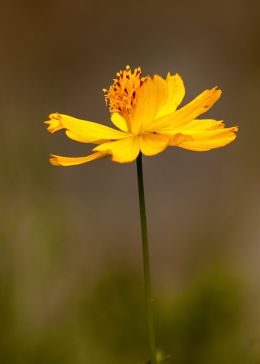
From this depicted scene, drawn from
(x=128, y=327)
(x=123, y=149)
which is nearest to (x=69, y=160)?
(x=123, y=149)

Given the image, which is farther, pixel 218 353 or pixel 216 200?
pixel 216 200

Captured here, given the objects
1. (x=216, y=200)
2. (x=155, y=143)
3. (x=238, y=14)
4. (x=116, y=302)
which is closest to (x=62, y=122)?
(x=155, y=143)

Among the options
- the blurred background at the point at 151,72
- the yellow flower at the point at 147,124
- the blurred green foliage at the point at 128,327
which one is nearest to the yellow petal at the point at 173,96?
the yellow flower at the point at 147,124

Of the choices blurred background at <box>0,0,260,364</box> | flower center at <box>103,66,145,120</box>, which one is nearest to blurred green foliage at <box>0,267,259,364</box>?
blurred background at <box>0,0,260,364</box>

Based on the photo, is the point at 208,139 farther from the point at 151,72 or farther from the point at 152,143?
the point at 151,72

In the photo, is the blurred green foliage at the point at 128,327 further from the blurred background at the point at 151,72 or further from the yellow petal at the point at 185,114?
the yellow petal at the point at 185,114

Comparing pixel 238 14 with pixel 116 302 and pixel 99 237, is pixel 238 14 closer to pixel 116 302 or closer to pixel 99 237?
pixel 99 237

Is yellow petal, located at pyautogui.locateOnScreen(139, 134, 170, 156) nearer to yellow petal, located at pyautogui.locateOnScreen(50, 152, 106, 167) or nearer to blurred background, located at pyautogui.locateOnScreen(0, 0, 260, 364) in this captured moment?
yellow petal, located at pyautogui.locateOnScreen(50, 152, 106, 167)
